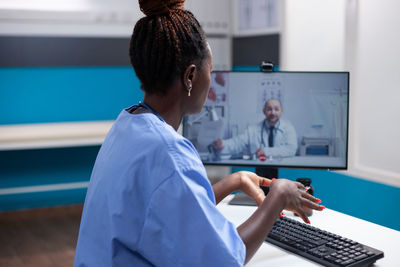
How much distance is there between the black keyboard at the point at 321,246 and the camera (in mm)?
1143

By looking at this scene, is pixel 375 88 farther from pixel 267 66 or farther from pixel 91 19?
pixel 91 19

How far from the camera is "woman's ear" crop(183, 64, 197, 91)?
0.99 meters

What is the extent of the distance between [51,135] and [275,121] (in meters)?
2.05

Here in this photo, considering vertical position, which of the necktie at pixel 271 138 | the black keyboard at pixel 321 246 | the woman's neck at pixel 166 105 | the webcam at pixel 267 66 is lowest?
the black keyboard at pixel 321 246

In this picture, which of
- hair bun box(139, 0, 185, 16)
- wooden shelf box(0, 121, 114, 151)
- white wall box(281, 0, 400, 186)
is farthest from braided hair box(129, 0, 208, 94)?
wooden shelf box(0, 121, 114, 151)

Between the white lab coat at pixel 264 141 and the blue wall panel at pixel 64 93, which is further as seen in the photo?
the blue wall panel at pixel 64 93

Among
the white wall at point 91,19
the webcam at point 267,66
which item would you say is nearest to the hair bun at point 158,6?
the webcam at point 267,66

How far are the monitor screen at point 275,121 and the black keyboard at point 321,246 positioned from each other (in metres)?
0.39

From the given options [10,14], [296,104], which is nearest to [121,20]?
[10,14]

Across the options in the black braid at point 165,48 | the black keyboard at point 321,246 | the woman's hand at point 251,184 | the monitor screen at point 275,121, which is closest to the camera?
the black braid at point 165,48

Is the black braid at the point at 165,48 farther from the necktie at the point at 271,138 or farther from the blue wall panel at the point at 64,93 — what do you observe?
the blue wall panel at the point at 64,93

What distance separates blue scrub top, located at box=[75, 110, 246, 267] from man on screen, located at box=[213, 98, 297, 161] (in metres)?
0.83

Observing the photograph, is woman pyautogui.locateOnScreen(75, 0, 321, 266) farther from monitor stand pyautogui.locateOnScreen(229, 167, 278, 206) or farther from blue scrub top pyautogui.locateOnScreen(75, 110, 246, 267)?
monitor stand pyautogui.locateOnScreen(229, 167, 278, 206)

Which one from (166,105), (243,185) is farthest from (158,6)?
(243,185)
